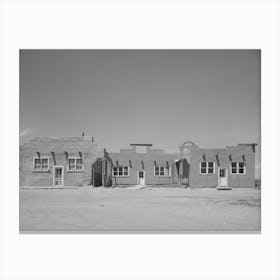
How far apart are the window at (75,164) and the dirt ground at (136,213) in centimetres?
520

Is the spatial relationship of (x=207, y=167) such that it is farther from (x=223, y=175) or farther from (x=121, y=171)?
(x=121, y=171)

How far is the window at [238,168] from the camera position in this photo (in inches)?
809

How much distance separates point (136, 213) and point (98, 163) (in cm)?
918

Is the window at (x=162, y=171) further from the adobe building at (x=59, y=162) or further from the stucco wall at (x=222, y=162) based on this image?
the adobe building at (x=59, y=162)

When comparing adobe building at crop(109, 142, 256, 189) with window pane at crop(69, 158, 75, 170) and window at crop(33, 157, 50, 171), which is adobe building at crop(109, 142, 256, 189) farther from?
window at crop(33, 157, 50, 171)

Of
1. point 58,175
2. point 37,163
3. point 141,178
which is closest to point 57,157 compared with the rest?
point 58,175

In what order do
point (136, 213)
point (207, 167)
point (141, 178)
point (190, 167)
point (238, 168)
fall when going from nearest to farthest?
point (136, 213)
point (238, 168)
point (207, 167)
point (190, 167)
point (141, 178)

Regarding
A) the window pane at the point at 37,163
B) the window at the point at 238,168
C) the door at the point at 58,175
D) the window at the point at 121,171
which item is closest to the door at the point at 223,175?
the window at the point at 238,168

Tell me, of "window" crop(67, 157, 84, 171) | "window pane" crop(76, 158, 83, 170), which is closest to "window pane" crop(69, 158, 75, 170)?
"window" crop(67, 157, 84, 171)

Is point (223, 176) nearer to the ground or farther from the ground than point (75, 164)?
nearer to the ground

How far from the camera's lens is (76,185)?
65.6 ft

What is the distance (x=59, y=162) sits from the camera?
2008 cm
